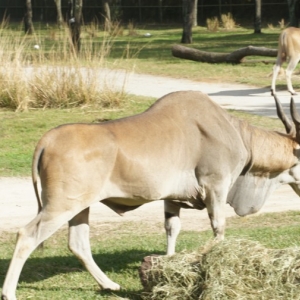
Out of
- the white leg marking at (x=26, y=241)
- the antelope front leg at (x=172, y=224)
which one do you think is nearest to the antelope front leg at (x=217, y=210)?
the antelope front leg at (x=172, y=224)

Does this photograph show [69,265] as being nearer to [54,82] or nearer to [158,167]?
[158,167]

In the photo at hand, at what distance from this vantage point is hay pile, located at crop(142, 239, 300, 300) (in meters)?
5.27

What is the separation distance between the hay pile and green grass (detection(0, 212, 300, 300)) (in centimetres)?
60

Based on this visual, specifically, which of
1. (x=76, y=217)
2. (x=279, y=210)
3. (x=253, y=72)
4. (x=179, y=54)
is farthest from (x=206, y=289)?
(x=179, y=54)

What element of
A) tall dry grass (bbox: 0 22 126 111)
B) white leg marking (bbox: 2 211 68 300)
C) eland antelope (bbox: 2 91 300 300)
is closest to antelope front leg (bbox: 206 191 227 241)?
eland antelope (bbox: 2 91 300 300)

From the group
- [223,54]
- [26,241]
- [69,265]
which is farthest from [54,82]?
[26,241]

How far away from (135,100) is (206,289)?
1144 centimetres

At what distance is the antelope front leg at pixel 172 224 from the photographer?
22.1 feet

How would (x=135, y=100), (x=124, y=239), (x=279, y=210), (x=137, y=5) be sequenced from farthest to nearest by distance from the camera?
(x=137, y=5)
(x=135, y=100)
(x=279, y=210)
(x=124, y=239)

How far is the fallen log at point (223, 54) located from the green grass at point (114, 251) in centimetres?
1351

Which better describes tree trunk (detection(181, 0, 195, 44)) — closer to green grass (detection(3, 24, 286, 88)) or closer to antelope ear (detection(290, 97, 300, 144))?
green grass (detection(3, 24, 286, 88))

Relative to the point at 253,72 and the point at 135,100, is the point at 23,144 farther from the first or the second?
the point at 253,72

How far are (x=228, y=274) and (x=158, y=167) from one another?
3.72 feet

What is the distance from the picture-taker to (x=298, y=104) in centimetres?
1661
